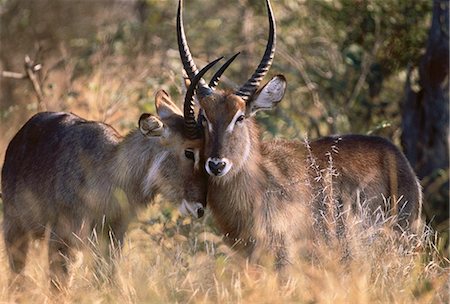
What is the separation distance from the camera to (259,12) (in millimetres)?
11250

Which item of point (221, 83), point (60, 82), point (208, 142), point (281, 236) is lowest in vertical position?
point (60, 82)

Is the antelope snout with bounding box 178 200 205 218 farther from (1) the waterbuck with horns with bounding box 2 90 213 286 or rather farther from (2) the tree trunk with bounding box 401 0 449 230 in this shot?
(2) the tree trunk with bounding box 401 0 449 230

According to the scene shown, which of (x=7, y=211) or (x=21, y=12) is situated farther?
(x=21, y=12)

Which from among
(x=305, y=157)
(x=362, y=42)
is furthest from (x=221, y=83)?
(x=305, y=157)

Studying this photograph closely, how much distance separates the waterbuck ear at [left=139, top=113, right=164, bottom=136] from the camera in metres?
6.04

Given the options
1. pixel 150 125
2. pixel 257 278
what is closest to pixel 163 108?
pixel 150 125

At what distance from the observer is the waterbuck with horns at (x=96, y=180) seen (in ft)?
20.1

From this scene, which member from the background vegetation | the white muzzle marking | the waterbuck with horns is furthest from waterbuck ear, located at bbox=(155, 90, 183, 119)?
the background vegetation

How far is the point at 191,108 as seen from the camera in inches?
239

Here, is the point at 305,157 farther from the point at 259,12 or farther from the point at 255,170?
the point at 259,12

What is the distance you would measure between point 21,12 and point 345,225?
9362mm

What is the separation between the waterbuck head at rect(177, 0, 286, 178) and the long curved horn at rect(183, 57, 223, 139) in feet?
0.26

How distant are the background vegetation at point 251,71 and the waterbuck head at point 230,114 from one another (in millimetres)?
572

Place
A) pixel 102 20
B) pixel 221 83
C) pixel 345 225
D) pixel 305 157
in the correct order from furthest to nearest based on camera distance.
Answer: pixel 102 20 → pixel 221 83 → pixel 305 157 → pixel 345 225
